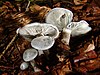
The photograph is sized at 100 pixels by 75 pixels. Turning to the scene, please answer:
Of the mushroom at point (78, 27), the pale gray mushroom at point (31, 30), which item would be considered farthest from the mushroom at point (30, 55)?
the mushroom at point (78, 27)

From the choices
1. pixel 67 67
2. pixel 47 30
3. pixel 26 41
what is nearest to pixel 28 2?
pixel 26 41

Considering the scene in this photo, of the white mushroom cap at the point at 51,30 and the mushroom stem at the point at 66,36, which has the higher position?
the white mushroom cap at the point at 51,30

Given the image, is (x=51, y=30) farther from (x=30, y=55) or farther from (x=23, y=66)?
(x=23, y=66)

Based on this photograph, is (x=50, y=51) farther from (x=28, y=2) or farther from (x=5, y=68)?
(x=28, y=2)

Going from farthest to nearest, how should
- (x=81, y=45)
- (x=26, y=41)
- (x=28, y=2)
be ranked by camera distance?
(x=28, y=2) < (x=26, y=41) < (x=81, y=45)

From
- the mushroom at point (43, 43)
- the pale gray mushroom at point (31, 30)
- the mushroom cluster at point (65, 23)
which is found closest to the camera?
the mushroom at point (43, 43)

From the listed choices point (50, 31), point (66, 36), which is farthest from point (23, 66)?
point (66, 36)

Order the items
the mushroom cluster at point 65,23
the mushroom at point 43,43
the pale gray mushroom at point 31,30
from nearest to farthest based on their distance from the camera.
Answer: the mushroom at point 43,43, the pale gray mushroom at point 31,30, the mushroom cluster at point 65,23

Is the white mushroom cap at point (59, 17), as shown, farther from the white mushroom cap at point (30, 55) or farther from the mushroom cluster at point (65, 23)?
the white mushroom cap at point (30, 55)
